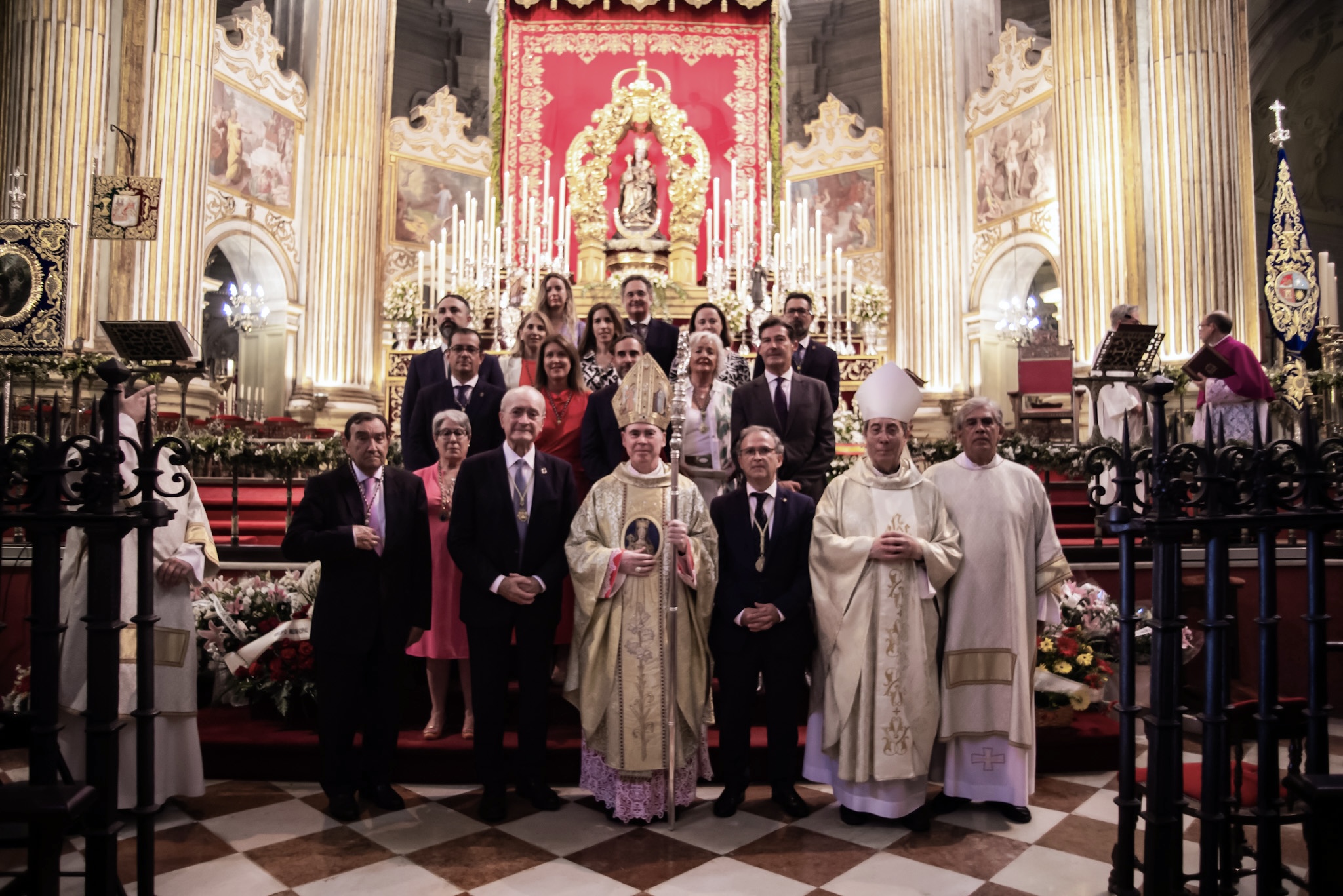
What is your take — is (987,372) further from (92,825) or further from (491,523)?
(92,825)

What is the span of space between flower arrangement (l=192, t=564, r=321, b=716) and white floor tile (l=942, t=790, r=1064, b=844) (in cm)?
289

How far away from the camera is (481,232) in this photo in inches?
482

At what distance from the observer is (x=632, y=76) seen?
1505 cm

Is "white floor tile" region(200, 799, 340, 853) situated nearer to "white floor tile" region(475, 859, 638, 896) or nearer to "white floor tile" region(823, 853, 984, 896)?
"white floor tile" region(475, 859, 638, 896)

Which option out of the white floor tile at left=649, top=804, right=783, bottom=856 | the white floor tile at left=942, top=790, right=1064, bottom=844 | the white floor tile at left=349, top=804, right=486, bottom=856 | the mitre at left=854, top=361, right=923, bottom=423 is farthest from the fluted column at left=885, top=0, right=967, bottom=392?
the white floor tile at left=349, top=804, right=486, bottom=856

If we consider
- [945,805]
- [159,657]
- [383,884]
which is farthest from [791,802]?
[159,657]

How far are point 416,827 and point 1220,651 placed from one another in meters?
2.85

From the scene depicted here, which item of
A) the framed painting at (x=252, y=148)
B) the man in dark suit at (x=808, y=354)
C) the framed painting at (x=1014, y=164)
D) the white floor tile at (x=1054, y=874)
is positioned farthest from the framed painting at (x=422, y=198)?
the white floor tile at (x=1054, y=874)

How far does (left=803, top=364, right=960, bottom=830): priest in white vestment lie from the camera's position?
144 inches

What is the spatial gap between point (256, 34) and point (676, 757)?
46.6ft

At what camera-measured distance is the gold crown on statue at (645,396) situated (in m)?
3.81

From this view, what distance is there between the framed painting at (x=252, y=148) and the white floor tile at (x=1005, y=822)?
13.2 m

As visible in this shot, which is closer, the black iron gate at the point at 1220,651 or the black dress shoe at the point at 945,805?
the black iron gate at the point at 1220,651

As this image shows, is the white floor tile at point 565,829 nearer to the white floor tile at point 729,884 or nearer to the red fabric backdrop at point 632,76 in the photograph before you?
the white floor tile at point 729,884
